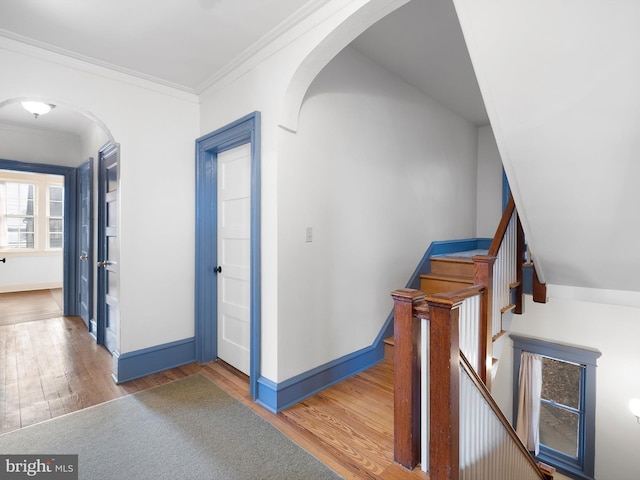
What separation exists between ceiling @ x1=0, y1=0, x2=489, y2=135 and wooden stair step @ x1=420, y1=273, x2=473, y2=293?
6.87ft

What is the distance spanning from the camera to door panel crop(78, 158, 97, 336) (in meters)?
3.88

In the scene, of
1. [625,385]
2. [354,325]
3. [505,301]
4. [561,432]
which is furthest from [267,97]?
[561,432]

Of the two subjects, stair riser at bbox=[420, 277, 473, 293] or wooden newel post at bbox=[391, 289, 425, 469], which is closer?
wooden newel post at bbox=[391, 289, 425, 469]

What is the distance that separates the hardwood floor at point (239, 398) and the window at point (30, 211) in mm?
3915

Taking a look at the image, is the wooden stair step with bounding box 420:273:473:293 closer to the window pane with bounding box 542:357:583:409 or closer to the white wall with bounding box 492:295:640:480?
the white wall with bounding box 492:295:640:480

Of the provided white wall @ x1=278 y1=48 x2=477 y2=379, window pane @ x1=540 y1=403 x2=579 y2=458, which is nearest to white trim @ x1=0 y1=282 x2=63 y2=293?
white wall @ x1=278 y1=48 x2=477 y2=379

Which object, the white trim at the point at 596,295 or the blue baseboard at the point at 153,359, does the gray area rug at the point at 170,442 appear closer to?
the blue baseboard at the point at 153,359

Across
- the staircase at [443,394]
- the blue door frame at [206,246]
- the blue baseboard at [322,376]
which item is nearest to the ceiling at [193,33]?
the blue door frame at [206,246]

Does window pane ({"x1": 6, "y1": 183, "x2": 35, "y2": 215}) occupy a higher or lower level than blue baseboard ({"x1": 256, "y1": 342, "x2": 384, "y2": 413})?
higher

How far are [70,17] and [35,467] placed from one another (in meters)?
2.61

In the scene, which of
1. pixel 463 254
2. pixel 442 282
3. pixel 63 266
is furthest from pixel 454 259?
pixel 63 266

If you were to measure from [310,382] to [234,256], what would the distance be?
1.25m

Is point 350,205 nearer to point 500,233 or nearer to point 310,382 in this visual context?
point 500,233

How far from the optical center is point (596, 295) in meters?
2.91
